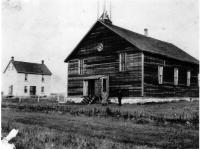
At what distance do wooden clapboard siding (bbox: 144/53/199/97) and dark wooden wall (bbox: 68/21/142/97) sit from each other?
0.81 meters

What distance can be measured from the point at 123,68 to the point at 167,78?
11.9 ft

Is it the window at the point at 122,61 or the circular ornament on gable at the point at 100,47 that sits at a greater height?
the circular ornament on gable at the point at 100,47

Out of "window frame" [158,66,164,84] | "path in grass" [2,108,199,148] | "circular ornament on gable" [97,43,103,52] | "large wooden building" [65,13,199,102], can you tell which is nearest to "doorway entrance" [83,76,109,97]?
"large wooden building" [65,13,199,102]

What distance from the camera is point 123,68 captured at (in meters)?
24.4

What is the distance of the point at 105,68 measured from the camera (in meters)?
25.5

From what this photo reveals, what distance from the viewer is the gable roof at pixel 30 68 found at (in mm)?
50947

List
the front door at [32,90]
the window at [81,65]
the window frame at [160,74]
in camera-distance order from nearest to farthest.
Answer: the window frame at [160,74]
the window at [81,65]
the front door at [32,90]

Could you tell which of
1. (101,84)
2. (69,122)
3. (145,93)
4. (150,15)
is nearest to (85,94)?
(101,84)

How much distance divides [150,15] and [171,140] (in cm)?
459

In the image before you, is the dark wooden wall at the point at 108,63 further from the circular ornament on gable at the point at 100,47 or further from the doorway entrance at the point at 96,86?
the doorway entrance at the point at 96,86

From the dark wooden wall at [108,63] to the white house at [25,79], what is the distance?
2225 centimetres

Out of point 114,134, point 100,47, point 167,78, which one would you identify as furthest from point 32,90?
point 114,134

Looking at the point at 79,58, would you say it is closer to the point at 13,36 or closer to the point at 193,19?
the point at 13,36

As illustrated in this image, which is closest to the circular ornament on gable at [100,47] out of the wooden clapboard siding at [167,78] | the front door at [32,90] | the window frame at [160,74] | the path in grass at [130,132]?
the wooden clapboard siding at [167,78]
